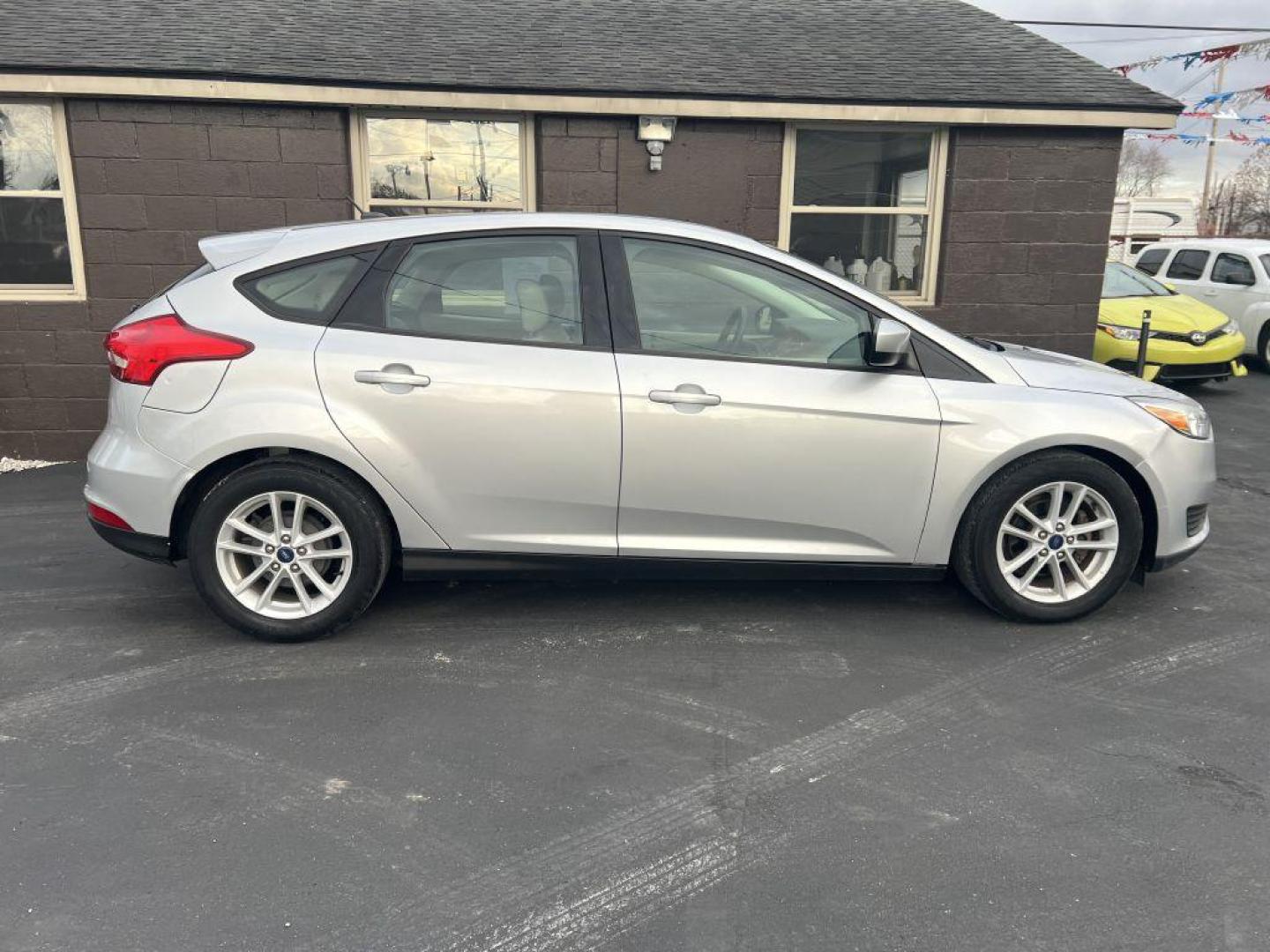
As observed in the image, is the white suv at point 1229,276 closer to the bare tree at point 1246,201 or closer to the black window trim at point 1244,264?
the black window trim at point 1244,264

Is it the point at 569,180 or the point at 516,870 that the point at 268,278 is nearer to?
the point at 516,870

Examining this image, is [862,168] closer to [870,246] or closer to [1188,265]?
[870,246]

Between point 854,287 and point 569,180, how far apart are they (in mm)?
4119

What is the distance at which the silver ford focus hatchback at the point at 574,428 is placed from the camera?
3885mm

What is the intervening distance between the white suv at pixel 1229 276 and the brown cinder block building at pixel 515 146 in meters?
5.85

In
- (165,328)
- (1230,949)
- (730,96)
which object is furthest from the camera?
(730,96)

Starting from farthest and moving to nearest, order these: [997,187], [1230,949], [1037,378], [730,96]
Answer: [997,187], [730,96], [1037,378], [1230,949]

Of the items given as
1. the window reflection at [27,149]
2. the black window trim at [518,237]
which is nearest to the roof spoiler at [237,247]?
the black window trim at [518,237]

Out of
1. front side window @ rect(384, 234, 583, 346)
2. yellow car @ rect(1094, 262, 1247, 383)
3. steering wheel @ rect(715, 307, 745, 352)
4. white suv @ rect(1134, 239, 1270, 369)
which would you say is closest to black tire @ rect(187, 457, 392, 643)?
front side window @ rect(384, 234, 583, 346)

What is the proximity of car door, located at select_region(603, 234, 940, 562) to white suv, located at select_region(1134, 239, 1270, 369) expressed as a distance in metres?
11.0

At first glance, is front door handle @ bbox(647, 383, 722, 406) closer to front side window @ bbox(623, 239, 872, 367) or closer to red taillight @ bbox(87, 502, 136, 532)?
front side window @ bbox(623, 239, 872, 367)

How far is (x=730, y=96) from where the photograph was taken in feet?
24.5

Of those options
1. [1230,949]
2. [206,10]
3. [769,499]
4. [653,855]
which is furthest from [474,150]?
[1230,949]

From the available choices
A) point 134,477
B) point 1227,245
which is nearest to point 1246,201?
point 1227,245
